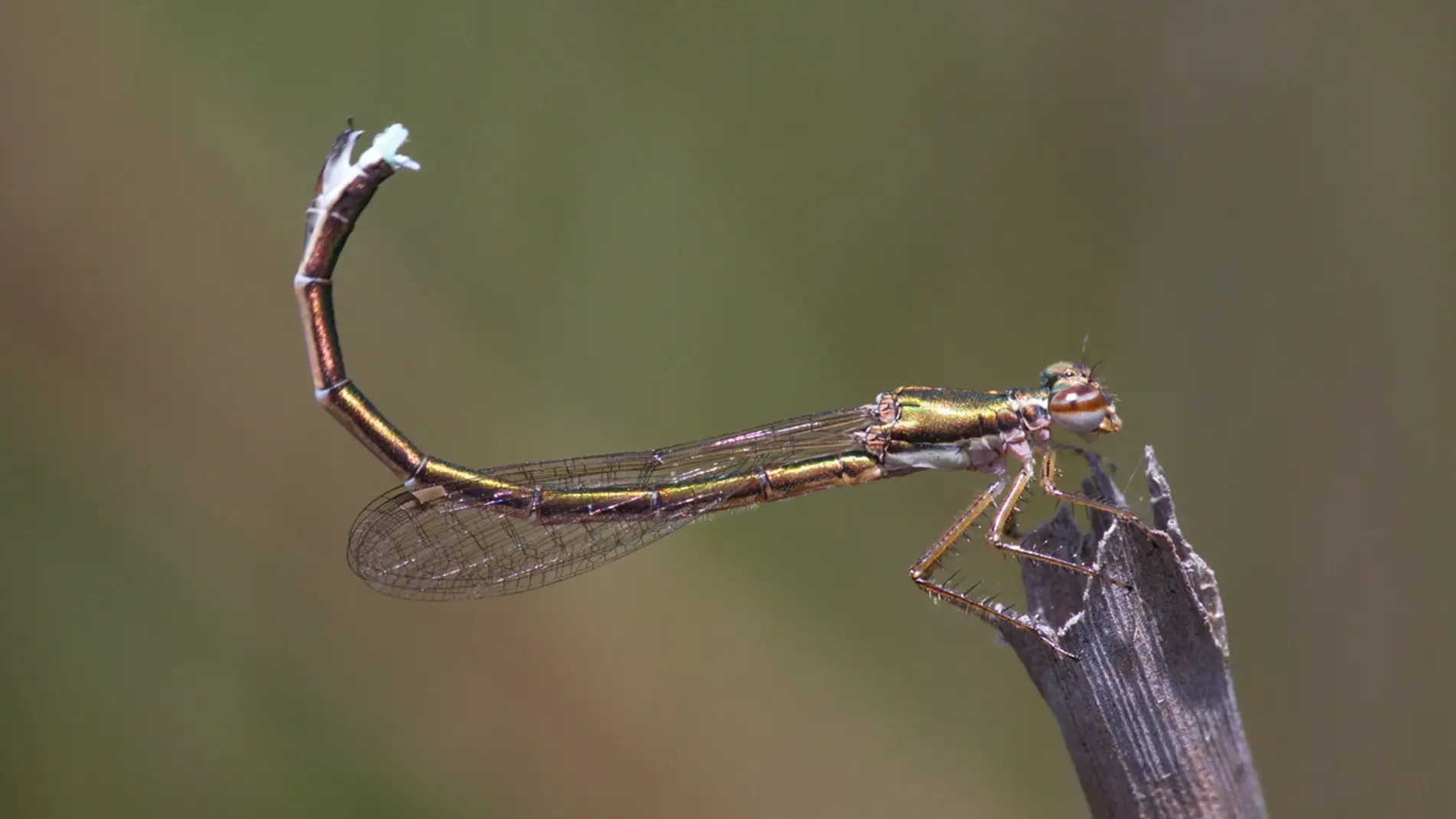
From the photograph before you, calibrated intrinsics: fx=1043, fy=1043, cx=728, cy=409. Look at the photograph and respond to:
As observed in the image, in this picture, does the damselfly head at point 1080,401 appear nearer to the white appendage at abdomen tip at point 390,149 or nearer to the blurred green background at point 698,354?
the blurred green background at point 698,354

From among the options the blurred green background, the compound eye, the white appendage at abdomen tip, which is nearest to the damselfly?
the compound eye

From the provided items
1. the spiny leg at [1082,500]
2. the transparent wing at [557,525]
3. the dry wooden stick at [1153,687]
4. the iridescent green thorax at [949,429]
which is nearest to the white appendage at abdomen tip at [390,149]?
the transparent wing at [557,525]

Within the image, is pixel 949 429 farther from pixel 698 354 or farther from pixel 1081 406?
pixel 698 354

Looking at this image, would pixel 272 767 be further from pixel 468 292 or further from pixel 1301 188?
pixel 1301 188

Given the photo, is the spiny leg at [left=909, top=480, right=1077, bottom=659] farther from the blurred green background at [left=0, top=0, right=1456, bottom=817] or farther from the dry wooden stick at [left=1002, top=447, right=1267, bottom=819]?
the blurred green background at [left=0, top=0, right=1456, bottom=817]

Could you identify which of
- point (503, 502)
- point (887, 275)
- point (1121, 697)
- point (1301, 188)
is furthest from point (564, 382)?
point (1301, 188)

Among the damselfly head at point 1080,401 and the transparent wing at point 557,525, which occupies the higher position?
the damselfly head at point 1080,401
